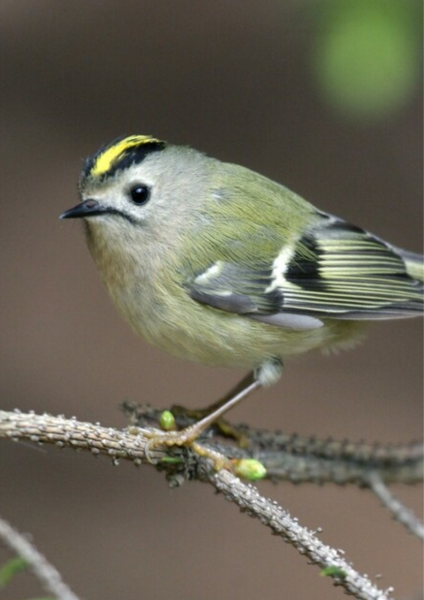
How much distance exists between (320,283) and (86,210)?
0.55m

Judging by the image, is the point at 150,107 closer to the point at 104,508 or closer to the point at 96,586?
the point at 104,508

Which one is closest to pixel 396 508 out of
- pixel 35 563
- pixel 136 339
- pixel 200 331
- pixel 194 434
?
pixel 194 434

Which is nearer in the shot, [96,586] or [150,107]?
[96,586]

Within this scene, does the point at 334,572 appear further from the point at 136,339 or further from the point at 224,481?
the point at 136,339

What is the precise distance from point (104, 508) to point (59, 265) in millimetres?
947

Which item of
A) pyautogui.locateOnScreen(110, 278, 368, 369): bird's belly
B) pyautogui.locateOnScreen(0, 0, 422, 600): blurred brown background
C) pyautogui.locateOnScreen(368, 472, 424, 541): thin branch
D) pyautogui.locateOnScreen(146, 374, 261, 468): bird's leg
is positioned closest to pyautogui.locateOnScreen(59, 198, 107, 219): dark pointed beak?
pyautogui.locateOnScreen(110, 278, 368, 369): bird's belly

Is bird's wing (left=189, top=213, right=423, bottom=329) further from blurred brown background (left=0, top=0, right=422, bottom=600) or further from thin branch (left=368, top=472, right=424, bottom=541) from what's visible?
blurred brown background (left=0, top=0, right=422, bottom=600)

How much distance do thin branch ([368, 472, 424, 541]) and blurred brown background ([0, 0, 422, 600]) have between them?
5.41 feet

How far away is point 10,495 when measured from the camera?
3.34m

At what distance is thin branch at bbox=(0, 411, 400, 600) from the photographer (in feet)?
4.07

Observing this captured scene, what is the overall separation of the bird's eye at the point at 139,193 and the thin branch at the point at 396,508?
0.67m

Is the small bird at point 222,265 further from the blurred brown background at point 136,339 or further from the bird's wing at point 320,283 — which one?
the blurred brown background at point 136,339

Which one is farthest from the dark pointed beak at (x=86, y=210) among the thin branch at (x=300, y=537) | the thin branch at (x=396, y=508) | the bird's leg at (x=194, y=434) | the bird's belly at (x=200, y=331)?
the thin branch at (x=396, y=508)

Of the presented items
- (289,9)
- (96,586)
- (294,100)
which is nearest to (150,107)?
(294,100)
